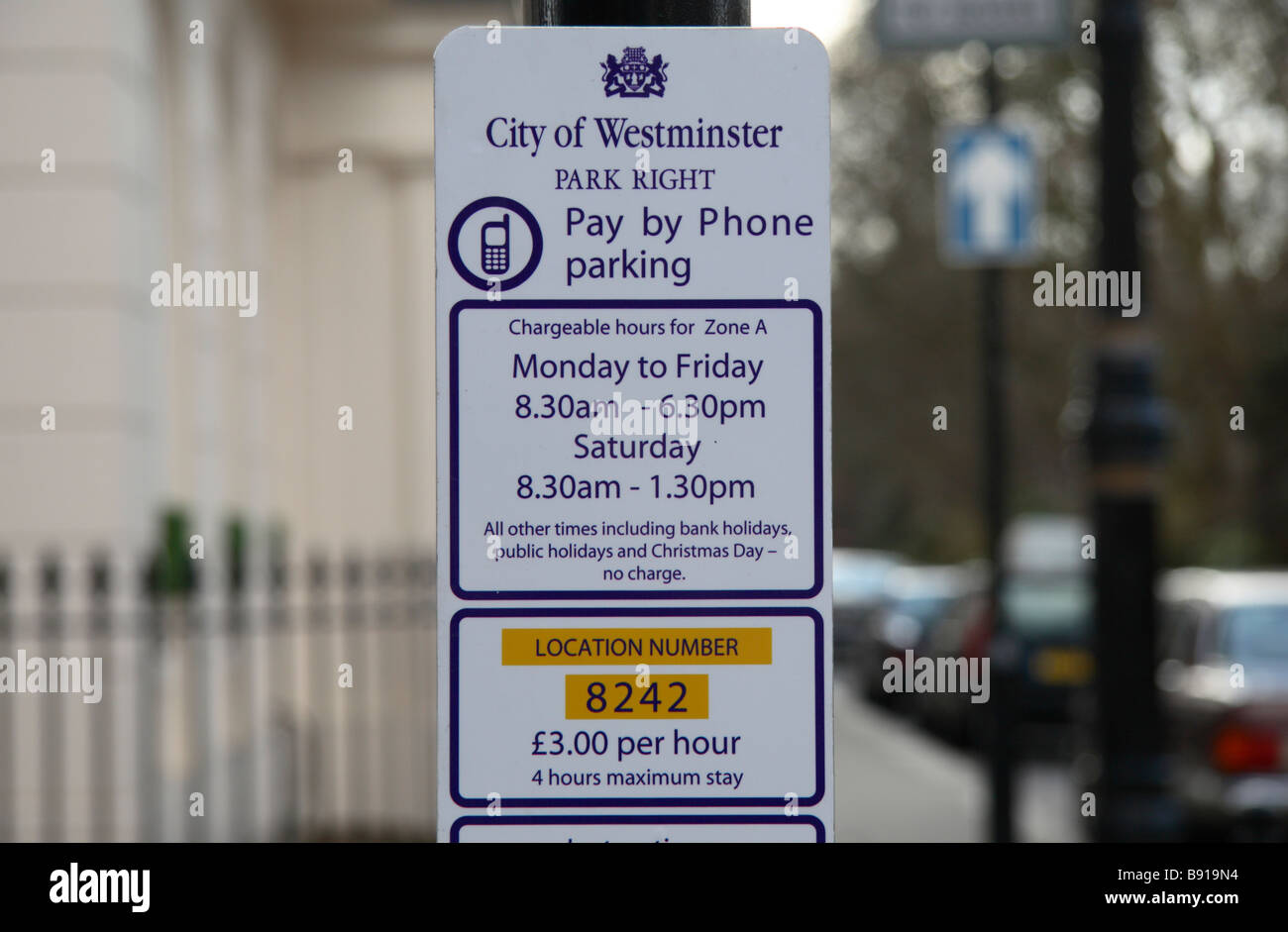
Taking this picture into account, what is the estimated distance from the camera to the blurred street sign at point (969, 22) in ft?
23.3

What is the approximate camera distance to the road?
38.5ft

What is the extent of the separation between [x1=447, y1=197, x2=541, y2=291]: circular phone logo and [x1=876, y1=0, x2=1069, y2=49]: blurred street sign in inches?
209

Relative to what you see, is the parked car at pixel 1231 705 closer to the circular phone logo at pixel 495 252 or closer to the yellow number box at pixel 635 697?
the yellow number box at pixel 635 697

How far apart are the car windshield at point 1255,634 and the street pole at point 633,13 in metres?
9.37

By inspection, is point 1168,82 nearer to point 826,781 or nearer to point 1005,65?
point 1005,65

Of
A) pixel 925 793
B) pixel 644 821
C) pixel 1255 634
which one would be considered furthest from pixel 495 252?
pixel 925 793

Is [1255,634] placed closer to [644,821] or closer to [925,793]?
[925,793]

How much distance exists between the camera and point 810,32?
2.22 meters

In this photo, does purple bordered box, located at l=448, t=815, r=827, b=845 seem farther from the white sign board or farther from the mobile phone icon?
the mobile phone icon

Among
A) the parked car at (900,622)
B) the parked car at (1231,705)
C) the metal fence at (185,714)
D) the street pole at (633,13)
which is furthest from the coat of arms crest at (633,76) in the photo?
the parked car at (900,622)

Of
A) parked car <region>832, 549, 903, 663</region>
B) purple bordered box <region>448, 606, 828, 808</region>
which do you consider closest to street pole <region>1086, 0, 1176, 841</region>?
purple bordered box <region>448, 606, 828, 808</region>

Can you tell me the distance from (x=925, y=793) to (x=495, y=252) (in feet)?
41.0
